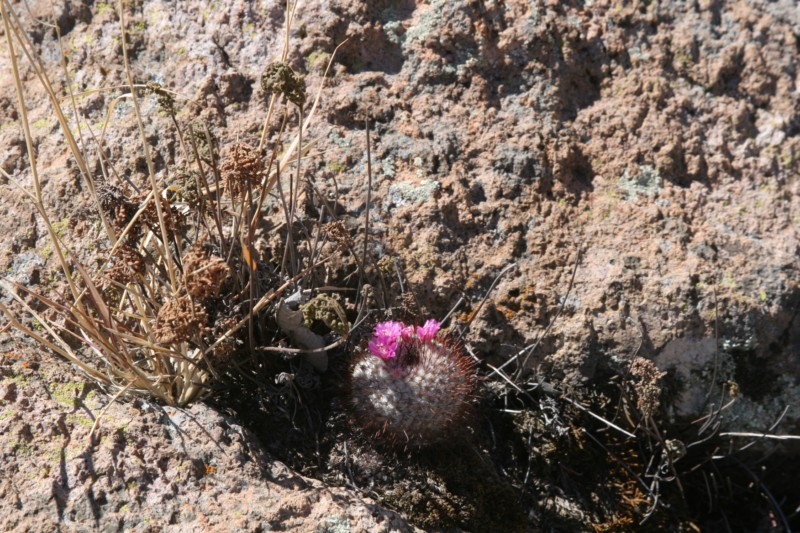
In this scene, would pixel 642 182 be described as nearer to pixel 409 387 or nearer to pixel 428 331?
pixel 428 331

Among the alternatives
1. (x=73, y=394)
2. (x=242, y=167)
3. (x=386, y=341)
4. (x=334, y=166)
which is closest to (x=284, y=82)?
(x=242, y=167)

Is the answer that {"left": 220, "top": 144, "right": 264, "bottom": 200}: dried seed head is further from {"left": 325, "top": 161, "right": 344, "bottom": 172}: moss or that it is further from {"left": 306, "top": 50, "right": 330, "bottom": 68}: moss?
{"left": 306, "top": 50, "right": 330, "bottom": 68}: moss

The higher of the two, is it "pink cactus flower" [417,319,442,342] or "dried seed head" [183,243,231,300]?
"dried seed head" [183,243,231,300]

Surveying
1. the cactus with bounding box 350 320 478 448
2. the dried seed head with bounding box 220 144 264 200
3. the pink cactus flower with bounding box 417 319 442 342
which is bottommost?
the cactus with bounding box 350 320 478 448

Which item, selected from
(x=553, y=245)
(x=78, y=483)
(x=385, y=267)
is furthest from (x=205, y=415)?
(x=553, y=245)

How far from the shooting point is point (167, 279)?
2.67 meters

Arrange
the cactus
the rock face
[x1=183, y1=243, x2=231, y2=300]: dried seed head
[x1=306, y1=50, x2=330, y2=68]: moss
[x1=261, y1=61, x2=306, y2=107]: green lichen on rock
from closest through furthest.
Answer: the rock face → [x1=183, y1=243, x2=231, y2=300]: dried seed head → [x1=261, y1=61, x2=306, y2=107]: green lichen on rock → the cactus → [x1=306, y1=50, x2=330, y2=68]: moss

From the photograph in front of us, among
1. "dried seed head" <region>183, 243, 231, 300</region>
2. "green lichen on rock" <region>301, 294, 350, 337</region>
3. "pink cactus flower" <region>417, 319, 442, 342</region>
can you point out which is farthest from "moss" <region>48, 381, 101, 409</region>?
"pink cactus flower" <region>417, 319, 442, 342</region>

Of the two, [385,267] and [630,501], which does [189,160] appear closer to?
[385,267]

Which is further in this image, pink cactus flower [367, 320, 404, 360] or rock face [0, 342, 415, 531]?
pink cactus flower [367, 320, 404, 360]

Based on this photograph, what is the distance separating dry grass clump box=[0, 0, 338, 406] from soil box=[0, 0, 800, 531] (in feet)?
0.38

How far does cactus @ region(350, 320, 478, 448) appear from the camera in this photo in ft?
8.19

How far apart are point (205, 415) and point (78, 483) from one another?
1.41 ft

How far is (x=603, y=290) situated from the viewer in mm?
2834
